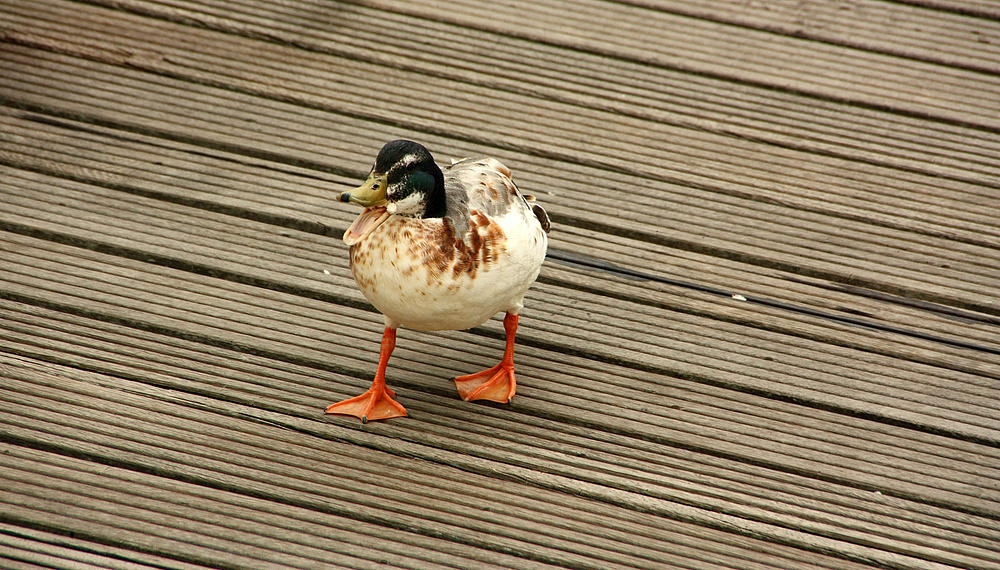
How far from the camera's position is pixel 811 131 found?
333 cm

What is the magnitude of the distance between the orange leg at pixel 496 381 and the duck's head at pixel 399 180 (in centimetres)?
53

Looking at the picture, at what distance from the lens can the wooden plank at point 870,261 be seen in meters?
2.79

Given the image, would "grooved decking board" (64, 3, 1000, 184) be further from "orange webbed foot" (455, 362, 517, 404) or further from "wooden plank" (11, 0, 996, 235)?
"orange webbed foot" (455, 362, 517, 404)

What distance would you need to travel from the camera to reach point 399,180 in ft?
6.81

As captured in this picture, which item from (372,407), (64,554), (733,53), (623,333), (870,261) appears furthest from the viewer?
(733,53)

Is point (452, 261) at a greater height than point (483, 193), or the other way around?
point (483, 193)

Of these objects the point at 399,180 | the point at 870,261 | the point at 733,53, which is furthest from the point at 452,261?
the point at 733,53

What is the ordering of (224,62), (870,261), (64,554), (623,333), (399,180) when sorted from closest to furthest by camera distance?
1. (64,554)
2. (399,180)
3. (623,333)
4. (870,261)
5. (224,62)

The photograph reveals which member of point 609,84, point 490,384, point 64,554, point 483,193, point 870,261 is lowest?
point 64,554

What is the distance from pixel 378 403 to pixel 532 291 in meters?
0.73

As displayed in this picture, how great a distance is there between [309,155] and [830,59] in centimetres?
227

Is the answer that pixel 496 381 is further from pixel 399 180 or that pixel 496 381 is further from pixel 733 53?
pixel 733 53

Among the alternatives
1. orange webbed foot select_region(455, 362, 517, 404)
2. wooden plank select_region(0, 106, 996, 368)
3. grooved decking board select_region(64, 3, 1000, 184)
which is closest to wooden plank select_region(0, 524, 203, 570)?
orange webbed foot select_region(455, 362, 517, 404)

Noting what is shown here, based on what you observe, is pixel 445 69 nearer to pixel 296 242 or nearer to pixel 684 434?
pixel 296 242
